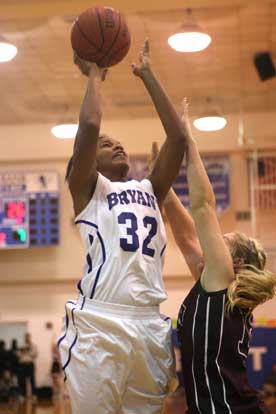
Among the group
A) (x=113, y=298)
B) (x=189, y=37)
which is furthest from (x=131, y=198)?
(x=189, y=37)

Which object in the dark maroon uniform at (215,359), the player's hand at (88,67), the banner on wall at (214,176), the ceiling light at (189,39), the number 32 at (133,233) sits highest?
the ceiling light at (189,39)

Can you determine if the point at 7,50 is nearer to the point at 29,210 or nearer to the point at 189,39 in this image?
the point at 189,39

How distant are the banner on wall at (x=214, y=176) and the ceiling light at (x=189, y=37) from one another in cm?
454

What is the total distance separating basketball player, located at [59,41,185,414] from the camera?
9.41 feet

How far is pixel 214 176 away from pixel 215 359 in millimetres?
9712

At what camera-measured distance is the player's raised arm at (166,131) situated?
3.08m

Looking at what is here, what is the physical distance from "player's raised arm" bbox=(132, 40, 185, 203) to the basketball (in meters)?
0.11

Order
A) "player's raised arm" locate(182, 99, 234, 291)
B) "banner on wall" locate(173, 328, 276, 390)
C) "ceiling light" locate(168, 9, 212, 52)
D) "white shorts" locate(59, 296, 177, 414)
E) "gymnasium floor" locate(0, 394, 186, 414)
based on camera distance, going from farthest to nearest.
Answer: "gymnasium floor" locate(0, 394, 186, 414) < "banner on wall" locate(173, 328, 276, 390) < "ceiling light" locate(168, 9, 212, 52) < "player's raised arm" locate(182, 99, 234, 291) < "white shorts" locate(59, 296, 177, 414)

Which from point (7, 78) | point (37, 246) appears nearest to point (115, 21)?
point (7, 78)

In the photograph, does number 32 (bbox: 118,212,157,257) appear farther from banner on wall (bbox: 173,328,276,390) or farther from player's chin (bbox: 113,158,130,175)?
banner on wall (bbox: 173,328,276,390)

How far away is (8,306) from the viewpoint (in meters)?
13.0

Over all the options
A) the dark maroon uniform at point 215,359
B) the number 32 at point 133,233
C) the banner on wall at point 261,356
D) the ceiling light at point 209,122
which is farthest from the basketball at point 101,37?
the ceiling light at point 209,122

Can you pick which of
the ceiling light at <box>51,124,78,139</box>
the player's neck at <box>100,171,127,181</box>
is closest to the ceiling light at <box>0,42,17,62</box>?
the ceiling light at <box>51,124,78,139</box>

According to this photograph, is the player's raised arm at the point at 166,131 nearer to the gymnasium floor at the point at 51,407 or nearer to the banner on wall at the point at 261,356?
the banner on wall at the point at 261,356
